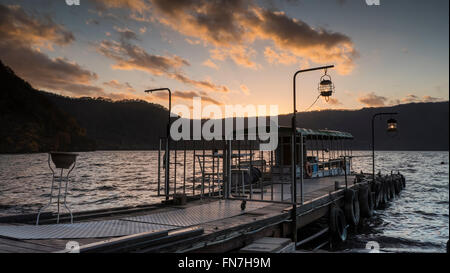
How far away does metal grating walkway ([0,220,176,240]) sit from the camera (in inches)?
222

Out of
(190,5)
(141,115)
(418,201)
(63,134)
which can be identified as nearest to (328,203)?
(190,5)

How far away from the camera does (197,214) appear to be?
27.6 feet

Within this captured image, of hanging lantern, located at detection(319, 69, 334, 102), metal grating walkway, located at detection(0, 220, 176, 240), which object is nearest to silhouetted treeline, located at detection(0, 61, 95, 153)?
hanging lantern, located at detection(319, 69, 334, 102)

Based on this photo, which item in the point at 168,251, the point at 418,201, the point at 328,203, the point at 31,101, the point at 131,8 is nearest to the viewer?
the point at 168,251

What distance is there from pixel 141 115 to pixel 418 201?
169646 mm

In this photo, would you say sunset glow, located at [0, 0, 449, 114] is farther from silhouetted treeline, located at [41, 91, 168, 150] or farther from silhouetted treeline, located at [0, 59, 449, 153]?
silhouetted treeline, located at [41, 91, 168, 150]

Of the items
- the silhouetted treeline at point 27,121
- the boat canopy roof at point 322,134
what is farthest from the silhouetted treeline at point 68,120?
the boat canopy roof at point 322,134

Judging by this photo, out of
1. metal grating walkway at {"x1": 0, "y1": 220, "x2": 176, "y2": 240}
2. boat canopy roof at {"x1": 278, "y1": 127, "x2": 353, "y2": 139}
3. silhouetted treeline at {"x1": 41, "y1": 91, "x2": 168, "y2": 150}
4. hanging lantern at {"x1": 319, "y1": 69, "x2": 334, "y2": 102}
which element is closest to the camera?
metal grating walkway at {"x1": 0, "y1": 220, "x2": 176, "y2": 240}

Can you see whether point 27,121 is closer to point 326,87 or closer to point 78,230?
point 326,87

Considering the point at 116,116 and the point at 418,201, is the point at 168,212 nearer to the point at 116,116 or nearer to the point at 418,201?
the point at 418,201

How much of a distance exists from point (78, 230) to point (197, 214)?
A: 10.0 feet

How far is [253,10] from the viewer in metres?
14.6

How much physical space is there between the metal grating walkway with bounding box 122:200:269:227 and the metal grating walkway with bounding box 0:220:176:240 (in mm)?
510

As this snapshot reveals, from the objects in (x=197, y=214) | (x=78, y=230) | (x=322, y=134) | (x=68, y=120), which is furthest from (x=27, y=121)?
(x=78, y=230)
